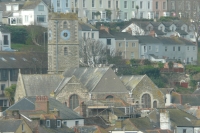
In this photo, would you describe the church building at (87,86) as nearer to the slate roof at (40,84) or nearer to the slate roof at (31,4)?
the slate roof at (40,84)

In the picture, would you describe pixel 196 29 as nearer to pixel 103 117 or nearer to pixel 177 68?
pixel 177 68

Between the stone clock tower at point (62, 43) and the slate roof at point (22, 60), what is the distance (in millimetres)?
6188

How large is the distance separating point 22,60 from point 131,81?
46.7 ft

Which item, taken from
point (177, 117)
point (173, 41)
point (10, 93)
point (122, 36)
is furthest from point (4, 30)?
point (177, 117)

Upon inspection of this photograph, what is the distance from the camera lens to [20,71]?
105 metres

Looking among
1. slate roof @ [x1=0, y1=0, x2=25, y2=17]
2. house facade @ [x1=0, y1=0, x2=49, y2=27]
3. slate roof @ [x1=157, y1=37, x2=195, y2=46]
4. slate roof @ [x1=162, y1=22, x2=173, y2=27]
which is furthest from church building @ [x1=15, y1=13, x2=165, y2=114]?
slate roof @ [x1=162, y1=22, x2=173, y2=27]

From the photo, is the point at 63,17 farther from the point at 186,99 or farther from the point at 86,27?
the point at 86,27

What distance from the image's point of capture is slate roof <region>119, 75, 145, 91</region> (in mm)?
95562

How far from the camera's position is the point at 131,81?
316ft

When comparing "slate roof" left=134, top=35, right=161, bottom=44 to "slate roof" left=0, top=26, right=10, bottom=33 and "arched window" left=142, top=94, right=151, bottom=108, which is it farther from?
"arched window" left=142, top=94, right=151, bottom=108

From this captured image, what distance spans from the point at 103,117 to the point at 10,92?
62.2 feet

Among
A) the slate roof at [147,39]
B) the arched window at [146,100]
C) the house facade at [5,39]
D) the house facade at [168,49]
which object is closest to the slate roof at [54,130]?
the arched window at [146,100]

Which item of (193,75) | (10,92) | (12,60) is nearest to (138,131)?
(10,92)

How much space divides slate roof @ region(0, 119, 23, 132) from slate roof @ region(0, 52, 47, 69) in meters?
37.8
